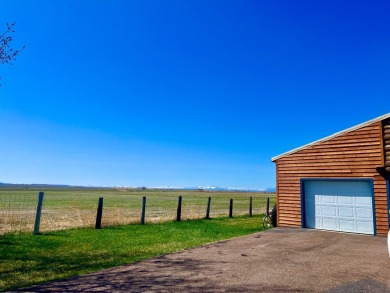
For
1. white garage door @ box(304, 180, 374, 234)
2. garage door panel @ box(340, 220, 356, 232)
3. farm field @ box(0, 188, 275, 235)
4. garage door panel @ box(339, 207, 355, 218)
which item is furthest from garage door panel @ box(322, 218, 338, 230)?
farm field @ box(0, 188, 275, 235)

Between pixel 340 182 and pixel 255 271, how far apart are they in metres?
7.73

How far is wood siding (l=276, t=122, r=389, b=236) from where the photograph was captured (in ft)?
38.8

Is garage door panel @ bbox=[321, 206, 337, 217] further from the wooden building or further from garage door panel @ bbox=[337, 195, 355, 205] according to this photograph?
garage door panel @ bbox=[337, 195, 355, 205]

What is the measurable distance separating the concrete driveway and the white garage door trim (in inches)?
89.8

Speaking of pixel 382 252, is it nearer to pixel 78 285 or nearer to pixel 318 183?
pixel 318 183

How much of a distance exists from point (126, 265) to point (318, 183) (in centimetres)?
927

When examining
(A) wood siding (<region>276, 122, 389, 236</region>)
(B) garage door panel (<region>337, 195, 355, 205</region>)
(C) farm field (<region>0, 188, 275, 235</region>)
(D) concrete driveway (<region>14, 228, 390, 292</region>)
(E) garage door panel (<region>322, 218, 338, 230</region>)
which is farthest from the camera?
(C) farm field (<region>0, 188, 275, 235</region>)

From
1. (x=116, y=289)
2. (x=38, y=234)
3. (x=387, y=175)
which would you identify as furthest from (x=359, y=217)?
(x=38, y=234)

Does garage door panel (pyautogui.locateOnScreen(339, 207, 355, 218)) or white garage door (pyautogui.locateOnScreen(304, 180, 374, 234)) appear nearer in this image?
white garage door (pyautogui.locateOnScreen(304, 180, 374, 234))

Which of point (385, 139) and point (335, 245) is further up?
Answer: point (385, 139)

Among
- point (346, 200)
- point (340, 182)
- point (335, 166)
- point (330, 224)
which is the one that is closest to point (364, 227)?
point (346, 200)

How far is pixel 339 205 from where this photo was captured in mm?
12906

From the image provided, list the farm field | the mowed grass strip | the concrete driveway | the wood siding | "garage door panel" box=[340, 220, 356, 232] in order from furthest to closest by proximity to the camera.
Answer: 1. the farm field
2. "garage door panel" box=[340, 220, 356, 232]
3. the wood siding
4. the mowed grass strip
5. the concrete driveway

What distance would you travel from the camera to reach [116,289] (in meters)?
5.59
